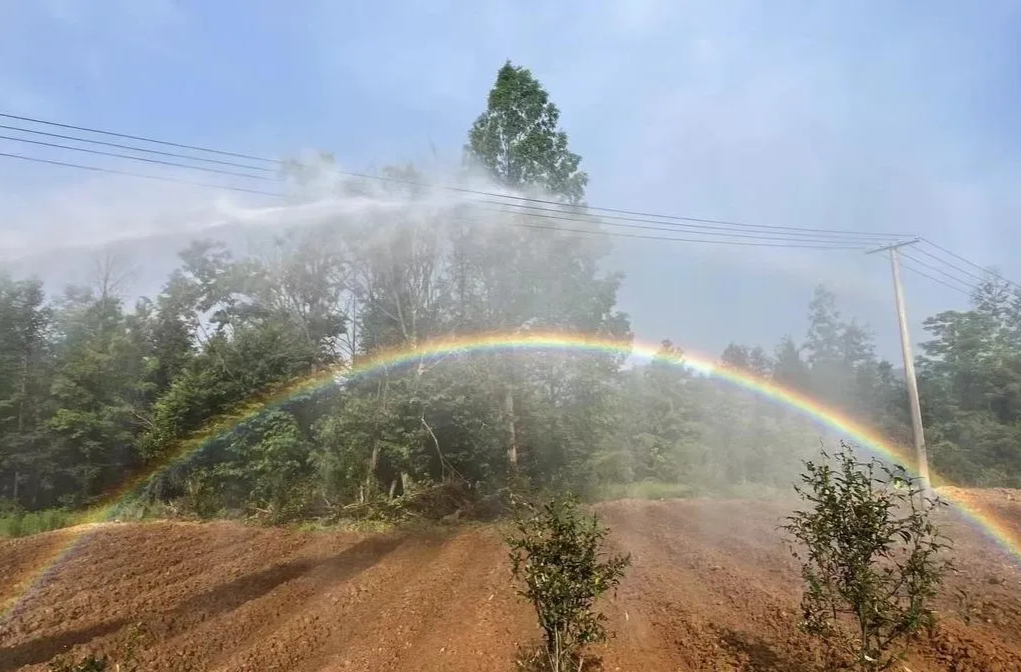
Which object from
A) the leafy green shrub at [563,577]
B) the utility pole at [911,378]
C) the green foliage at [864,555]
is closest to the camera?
the green foliage at [864,555]

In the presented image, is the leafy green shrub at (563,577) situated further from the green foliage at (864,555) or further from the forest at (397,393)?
the forest at (397,393)

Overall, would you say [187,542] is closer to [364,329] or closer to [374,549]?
[374,549]

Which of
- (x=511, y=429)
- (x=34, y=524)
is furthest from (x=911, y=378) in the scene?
(x=34, y=524)

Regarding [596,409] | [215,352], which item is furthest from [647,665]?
[215,352]

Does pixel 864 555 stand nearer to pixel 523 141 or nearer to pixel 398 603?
pixel 398 603

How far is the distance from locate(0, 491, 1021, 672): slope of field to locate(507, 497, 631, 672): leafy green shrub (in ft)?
4.03

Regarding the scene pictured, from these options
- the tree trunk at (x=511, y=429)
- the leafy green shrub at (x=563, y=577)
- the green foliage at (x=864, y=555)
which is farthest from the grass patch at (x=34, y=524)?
the green foliage at (x=864, y=555)

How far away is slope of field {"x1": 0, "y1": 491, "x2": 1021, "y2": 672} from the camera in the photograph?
6531 mm

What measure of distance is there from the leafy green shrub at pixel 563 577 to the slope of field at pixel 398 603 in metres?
1.23

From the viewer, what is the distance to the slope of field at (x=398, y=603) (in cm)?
653

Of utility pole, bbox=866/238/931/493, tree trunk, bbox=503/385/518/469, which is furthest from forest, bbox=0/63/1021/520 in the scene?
utility pole, bbox=866/238/931/493

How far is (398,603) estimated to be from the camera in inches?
338

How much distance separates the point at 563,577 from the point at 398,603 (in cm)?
435

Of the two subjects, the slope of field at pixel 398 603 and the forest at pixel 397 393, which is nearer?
the slope of field at pixel 398 603
